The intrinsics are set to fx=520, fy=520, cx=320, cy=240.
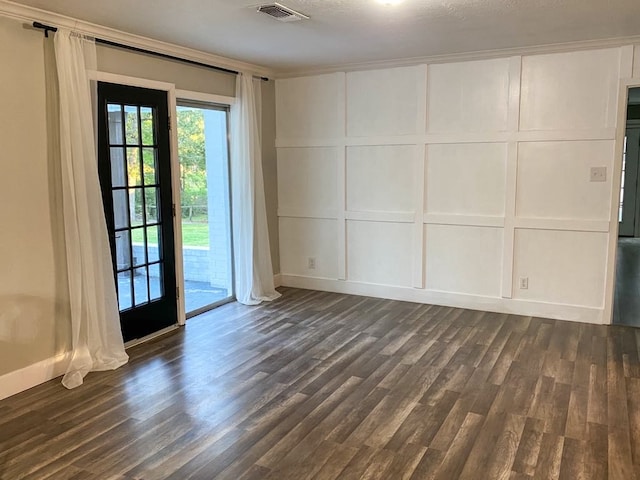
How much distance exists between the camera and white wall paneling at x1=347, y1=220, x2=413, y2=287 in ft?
18.3

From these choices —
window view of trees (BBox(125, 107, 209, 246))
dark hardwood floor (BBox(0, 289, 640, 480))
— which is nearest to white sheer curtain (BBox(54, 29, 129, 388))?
dark hardwood floor (BBox(0, 289, 640, 480))

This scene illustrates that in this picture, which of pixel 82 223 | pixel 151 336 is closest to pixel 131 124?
pixel 82 223

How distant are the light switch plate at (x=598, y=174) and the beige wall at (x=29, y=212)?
173 inches

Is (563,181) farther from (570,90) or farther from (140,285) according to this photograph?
(140,285)

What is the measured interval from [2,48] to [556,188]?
4514mm

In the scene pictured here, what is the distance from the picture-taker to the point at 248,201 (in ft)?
17.8

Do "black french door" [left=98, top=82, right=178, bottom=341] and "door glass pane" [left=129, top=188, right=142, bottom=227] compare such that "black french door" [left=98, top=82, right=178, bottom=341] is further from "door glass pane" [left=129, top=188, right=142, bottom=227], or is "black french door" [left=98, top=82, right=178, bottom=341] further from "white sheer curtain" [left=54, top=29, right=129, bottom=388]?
"white sheer curtain" [left=54, top=29, right=129, bottom=388]

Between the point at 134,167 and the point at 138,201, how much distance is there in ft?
0.92

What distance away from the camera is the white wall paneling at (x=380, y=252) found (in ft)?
18.3

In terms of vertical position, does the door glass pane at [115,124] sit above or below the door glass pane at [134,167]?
above

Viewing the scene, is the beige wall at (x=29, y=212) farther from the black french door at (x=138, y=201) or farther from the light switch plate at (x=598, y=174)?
the light switch plate at (x=598, y=174)

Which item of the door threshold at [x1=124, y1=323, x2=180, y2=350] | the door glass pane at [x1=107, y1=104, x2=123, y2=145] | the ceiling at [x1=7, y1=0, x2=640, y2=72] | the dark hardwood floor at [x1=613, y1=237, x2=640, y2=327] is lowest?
the door threshold at [x1=124, y1=323, x2=180, y2=350]

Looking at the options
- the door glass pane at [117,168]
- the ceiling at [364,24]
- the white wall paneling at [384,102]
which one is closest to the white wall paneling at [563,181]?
the ceiling at [364,24]

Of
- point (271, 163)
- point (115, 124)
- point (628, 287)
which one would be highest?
point (115, 124)
